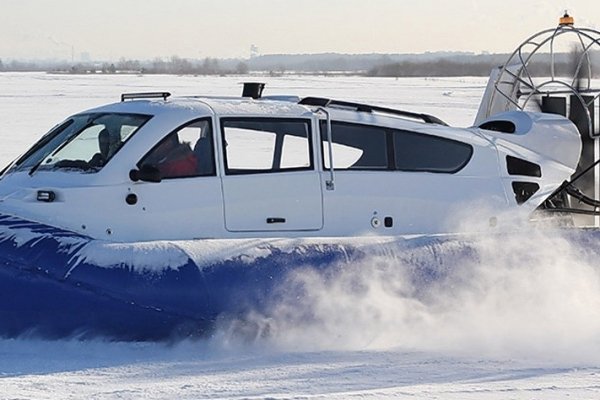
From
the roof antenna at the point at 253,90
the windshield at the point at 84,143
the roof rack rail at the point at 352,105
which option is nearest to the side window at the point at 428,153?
the roof rack rail at the point at 352,105

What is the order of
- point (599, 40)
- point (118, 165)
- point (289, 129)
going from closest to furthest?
point (118, 165) < point (289, 129) < point (599, 40)

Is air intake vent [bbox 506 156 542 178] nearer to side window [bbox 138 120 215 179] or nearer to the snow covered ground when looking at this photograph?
the snow covered ground

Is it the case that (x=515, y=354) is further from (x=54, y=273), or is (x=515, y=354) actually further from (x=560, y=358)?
(x=54, y=273)

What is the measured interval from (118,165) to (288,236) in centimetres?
105

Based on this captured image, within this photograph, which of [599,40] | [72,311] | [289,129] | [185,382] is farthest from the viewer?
[599,40]

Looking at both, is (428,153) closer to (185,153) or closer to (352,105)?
(352,105)

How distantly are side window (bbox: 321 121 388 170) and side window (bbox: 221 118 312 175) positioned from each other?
176 mm

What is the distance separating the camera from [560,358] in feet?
18.0

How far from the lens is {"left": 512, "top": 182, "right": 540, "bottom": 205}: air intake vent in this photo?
→ 22.8ft

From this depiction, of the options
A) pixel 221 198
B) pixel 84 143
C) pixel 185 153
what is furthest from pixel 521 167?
pixel 84 143

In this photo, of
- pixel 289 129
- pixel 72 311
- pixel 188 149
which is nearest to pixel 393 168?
pixel 289 129

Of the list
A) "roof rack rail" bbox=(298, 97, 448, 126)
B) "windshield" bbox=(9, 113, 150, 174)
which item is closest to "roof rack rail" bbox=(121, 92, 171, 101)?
"windshield" bbox=(9, 113, 150, 174)

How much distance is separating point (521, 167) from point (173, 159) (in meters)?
2.37

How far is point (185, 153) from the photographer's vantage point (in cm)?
608
